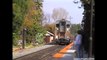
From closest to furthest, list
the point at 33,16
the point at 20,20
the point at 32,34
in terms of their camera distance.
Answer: the point at 20,20, the point at 33,16, the point at 32,34

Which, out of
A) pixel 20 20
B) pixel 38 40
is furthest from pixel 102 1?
pixel 38 40

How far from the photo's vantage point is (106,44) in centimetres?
575

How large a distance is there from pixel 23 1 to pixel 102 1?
4112cm

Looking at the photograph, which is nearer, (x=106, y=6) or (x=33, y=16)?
(x=106, y=6)
